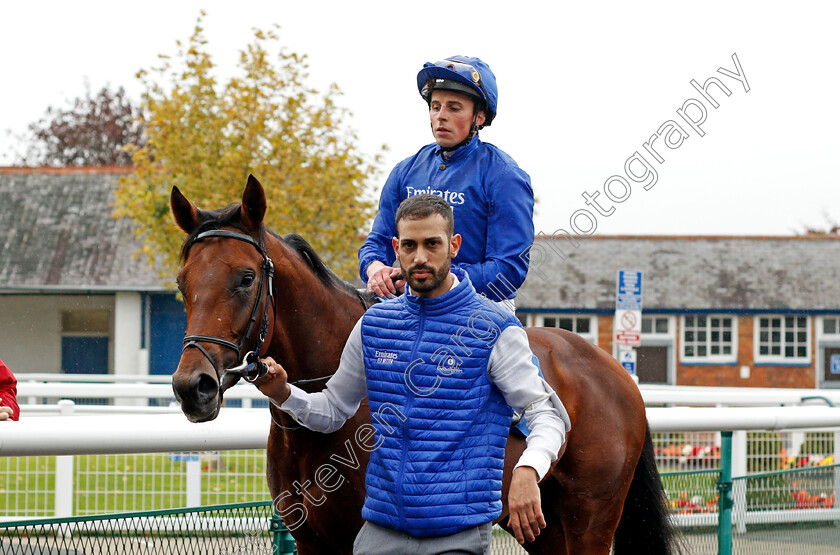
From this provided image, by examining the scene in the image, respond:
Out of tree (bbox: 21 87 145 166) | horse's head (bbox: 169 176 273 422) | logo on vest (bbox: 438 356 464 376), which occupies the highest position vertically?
tree (bbox: 21 87 145 166)

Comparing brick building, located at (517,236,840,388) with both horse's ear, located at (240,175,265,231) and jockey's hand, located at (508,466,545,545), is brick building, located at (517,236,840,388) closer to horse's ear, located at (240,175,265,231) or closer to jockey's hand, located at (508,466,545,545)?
horse's ear, located at (240,175,265,231)

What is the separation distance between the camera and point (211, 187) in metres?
14.7

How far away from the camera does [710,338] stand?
28.2m

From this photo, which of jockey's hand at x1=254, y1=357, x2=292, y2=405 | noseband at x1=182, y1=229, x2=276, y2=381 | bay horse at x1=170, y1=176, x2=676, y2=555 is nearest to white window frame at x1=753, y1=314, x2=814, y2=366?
bay horse at x1=170, y1=176, x2=676, y2=555

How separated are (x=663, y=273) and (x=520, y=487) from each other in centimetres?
2877

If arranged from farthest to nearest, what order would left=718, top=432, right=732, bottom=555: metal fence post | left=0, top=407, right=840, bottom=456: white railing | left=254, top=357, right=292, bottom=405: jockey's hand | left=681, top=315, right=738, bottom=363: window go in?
left=681, top=315, right=738, bottom=363: window
left=718, top=432, right=732, bottom=555: metal fence post
left=0, top=407, right=840, bottom=456: white railing
left=254, top=357, right=292, bottom=405: jockey's hand

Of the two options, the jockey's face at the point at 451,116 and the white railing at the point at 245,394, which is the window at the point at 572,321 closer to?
the white railing at the point at 245,394

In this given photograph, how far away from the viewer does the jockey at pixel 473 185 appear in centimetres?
333

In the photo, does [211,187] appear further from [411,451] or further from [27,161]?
[27,161]

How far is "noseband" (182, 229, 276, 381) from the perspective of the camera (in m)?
2.59

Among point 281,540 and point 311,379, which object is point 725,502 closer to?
point 281,540

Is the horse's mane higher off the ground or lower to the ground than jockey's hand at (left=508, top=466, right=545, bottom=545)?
higher

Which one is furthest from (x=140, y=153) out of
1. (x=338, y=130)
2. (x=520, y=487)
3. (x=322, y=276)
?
(x=520, y=487)

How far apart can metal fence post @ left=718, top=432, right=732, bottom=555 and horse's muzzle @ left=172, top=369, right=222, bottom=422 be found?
2844mm
